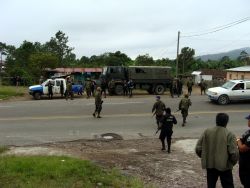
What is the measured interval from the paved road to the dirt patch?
1.79 metres

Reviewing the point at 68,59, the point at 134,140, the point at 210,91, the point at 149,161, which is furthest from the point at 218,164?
the point at 68,59

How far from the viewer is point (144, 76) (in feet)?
134

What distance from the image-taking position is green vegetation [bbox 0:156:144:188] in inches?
362

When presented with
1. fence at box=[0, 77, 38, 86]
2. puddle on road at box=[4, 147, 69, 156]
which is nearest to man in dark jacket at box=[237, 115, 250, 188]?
puddle on road at box=[4, 147, 69, 156]

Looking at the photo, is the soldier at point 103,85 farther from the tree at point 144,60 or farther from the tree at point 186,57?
the tree at point 186,57

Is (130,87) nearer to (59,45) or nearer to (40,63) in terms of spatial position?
(40,63)

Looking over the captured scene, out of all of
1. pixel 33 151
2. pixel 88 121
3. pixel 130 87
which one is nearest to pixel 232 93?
pixel 130 87

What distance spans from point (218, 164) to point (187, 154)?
7221 millimetres

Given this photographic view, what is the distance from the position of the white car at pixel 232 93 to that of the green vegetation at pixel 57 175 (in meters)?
20.1

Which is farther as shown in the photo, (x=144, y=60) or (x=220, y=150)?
(x=144, y=60)

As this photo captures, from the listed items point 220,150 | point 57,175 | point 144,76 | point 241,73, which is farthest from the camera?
point 241,73

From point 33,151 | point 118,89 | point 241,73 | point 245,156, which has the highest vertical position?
point 241,73

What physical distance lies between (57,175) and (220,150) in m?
3.90

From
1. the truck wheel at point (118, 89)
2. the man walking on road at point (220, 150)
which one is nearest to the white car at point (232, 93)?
the truck wheel at point (118, 89)
